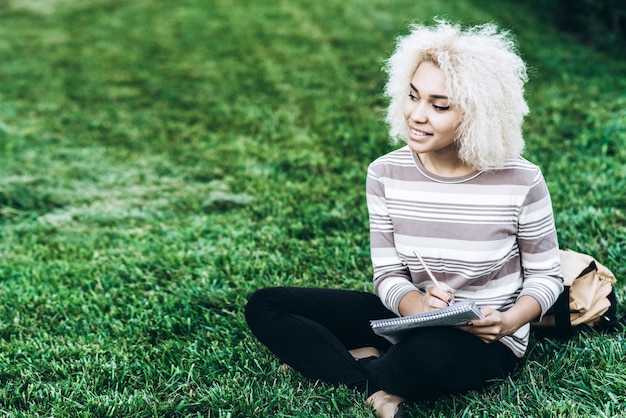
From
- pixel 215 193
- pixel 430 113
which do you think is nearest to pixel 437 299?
pixel 430 113

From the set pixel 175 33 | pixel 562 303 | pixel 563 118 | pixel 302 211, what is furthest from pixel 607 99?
pixel 175 33

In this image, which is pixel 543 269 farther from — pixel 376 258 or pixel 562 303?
pixel 376 258

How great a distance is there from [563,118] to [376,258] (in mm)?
3459

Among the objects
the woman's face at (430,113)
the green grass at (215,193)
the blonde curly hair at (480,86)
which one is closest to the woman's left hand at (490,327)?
the green grass at (215,193)

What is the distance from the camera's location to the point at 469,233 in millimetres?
2527

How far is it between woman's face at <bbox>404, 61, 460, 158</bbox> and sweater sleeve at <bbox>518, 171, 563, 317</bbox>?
0.37m

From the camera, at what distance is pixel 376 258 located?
9.02ft

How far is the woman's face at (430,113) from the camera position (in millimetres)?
2449

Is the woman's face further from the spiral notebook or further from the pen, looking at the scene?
the spiral notebook

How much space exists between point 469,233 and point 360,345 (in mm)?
712

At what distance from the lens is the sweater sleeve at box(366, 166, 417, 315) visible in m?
2.69

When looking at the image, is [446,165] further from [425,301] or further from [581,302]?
[581,302]

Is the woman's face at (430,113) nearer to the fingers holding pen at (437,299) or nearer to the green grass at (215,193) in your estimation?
the fingers holding pen at (437,299)

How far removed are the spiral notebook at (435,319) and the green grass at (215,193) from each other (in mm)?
364
